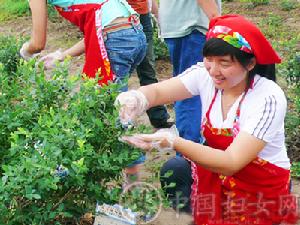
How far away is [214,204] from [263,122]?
50 cm

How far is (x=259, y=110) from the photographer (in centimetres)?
245

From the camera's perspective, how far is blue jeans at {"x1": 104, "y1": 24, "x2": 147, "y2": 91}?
3180 mm

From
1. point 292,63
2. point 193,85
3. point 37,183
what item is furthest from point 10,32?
point 37,183

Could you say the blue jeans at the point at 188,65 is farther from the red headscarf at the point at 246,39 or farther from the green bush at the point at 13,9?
the green bush at the point at 13,9

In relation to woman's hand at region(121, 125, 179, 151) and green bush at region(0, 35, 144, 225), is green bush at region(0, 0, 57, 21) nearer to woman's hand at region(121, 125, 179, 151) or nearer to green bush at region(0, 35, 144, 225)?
green bush at region(0, 35, 144, 225)

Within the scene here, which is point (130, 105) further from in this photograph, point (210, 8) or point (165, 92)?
point (210, 8)

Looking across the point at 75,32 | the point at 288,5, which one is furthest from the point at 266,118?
the point at 288,5

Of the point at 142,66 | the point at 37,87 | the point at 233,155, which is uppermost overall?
the point at 37,87

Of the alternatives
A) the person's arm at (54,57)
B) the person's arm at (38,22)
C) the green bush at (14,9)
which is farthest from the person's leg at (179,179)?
the green bush at (14,9)

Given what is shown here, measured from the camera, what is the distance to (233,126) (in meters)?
2.55

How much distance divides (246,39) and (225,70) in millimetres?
149

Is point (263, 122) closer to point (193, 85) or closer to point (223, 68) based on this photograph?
point (223, 68)

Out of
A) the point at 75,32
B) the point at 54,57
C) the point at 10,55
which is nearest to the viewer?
the point at 54,57

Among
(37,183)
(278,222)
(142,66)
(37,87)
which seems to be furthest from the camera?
(142,66)
